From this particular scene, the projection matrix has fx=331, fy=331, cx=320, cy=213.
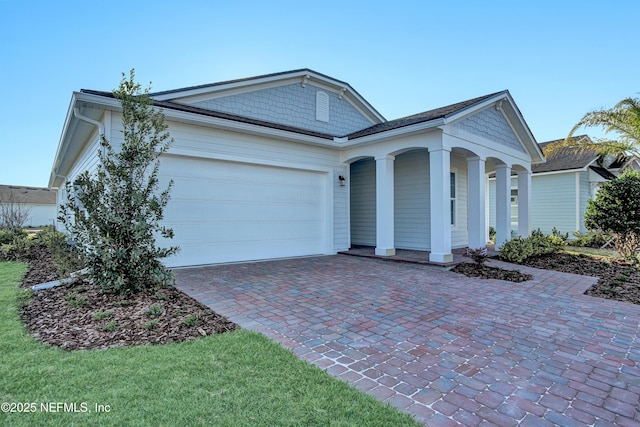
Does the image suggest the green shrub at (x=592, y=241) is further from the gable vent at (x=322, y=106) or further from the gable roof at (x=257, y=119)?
the gable vent at (x=322, y=106)

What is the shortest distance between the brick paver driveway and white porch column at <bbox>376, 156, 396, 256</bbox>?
101 inches

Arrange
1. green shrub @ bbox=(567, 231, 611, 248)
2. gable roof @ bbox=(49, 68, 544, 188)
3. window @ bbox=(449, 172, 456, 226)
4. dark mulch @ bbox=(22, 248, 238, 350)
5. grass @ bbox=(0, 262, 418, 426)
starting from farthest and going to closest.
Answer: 1. green shrub @ bbox=(567, 231, 611, 248)
2. window @ bbox=(449, 172, 456, 226)
3. gable roof @ bbox=(49, 68, 544, 188)
4. dark mulch @ bbox=(22, 248, 238, 350)
5. grass @ bbox=(0, 262, 418, 426)

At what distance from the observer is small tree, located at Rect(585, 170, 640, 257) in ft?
28.9

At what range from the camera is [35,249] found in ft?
35.8

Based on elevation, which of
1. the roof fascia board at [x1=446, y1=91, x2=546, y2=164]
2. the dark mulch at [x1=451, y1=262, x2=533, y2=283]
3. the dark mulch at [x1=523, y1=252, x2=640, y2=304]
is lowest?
the dark mulch at [x1=523, y1=252, x2=640, y2=304]

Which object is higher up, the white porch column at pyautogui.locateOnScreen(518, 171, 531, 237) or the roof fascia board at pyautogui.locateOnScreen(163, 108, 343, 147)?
the roof fascia board at pyautogui.locateOnScreen(163, 108, 343, 147)

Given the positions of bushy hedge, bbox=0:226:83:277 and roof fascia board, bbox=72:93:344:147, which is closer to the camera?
roof fascia board, bbox=72:93:344:147

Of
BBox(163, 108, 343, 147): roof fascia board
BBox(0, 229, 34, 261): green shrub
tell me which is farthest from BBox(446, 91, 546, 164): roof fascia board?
BBox(0, 229, 34, 261): green shrub

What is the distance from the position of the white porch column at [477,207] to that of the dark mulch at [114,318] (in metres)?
7.19

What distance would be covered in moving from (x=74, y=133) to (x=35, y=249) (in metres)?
5.34

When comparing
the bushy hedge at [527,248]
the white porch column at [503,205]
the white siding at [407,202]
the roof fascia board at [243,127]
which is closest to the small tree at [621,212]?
the bushy hedge at [527,248]

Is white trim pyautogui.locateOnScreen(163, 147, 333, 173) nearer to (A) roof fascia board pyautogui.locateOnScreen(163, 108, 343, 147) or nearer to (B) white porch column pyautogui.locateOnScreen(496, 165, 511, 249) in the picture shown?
(A) roof fascia board pyautogui.locateOnScreen(163, 108, 343, 147)

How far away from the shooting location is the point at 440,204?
784 centimetres

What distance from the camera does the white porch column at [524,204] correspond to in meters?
11.3
